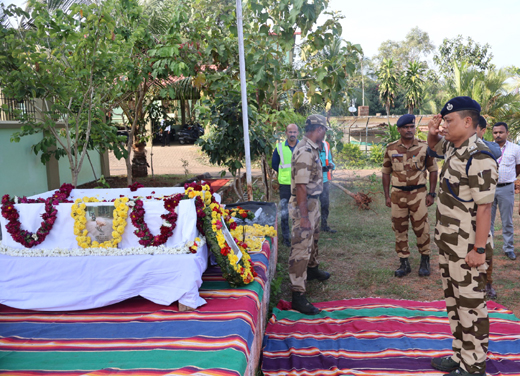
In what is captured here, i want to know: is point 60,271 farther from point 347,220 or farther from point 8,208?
point 347,220

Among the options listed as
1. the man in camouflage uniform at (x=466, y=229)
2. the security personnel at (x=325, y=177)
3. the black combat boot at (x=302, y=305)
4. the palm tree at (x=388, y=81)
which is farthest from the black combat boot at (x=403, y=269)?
the palm tree at (x=388, y=81)

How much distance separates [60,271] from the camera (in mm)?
3363

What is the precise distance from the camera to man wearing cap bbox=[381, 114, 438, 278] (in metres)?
5.04

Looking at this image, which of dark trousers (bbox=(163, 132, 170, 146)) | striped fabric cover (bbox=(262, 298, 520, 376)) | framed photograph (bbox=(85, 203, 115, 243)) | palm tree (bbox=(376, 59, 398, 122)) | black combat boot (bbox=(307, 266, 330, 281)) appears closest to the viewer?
striped fabric cover (bbox=(262, 298, 520, 376))

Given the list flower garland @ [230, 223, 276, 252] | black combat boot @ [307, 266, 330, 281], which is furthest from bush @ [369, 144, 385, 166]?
flower garland @ [230, 223, 276, 252]

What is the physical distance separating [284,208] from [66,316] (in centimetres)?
423

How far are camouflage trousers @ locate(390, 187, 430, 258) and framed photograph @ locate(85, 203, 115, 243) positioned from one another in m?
3.41

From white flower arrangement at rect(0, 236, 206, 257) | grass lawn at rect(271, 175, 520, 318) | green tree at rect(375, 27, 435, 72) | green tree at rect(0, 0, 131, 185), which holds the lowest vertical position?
grass lawn at rect(271, 175, 520, 318)

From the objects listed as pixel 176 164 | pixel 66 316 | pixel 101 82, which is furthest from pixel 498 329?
pixel 176 164

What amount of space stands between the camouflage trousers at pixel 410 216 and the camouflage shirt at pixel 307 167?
4.67 feet

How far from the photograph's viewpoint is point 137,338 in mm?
2783

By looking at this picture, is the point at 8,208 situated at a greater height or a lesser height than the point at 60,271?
greater

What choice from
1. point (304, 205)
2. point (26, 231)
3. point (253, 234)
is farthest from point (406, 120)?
point (26, 231)

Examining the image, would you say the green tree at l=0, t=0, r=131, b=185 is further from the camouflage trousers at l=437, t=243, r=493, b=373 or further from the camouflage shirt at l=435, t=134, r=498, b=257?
the camouflage trousers at l=437, t=243, r=493, b=373
